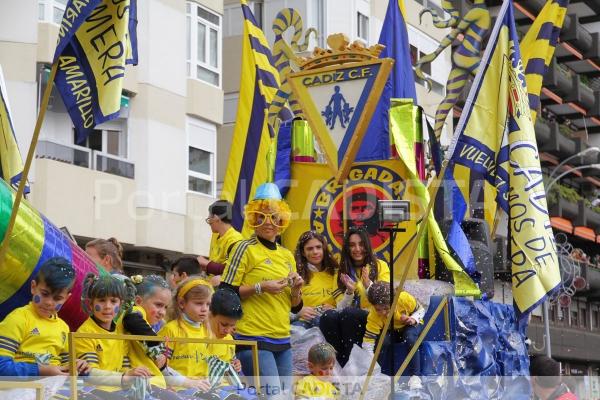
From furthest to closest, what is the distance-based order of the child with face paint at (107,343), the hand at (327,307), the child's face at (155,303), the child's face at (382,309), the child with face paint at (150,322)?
1. the hand at (327,307)
2. the child's face at (382,309)
3. the child's face at (155,303)
4. the child with face paint at (150,322)
5. the child with face paint at (107,343)

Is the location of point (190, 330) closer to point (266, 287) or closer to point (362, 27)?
point (266, 287)

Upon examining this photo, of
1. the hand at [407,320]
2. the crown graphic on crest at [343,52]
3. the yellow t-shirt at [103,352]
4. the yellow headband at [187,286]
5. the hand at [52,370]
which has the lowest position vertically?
the hand at [52,370]

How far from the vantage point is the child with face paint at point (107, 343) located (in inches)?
214

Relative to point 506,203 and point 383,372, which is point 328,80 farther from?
point 383,372

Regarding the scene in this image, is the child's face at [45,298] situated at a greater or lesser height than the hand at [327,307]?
greater

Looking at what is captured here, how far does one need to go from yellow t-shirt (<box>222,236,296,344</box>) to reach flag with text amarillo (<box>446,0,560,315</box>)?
223 cm

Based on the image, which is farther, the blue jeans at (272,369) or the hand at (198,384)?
the blue jeans at (272,369)

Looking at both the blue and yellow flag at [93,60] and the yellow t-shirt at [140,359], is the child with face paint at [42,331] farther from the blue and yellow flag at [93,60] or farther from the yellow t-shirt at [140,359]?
the blue and yellow flag at [93,60]

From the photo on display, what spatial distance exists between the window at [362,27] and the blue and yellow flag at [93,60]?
76.9ft

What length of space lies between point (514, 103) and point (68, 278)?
540 cm

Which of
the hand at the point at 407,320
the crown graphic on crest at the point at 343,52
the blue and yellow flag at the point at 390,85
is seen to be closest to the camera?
the hand at the point at 407,320

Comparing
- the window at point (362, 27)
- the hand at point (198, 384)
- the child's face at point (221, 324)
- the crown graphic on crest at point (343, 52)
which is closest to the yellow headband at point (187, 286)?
the child's face at point (221, 324)

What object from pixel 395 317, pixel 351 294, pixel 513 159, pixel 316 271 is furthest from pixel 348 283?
pixel 513 159

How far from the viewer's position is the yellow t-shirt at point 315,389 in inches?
268
